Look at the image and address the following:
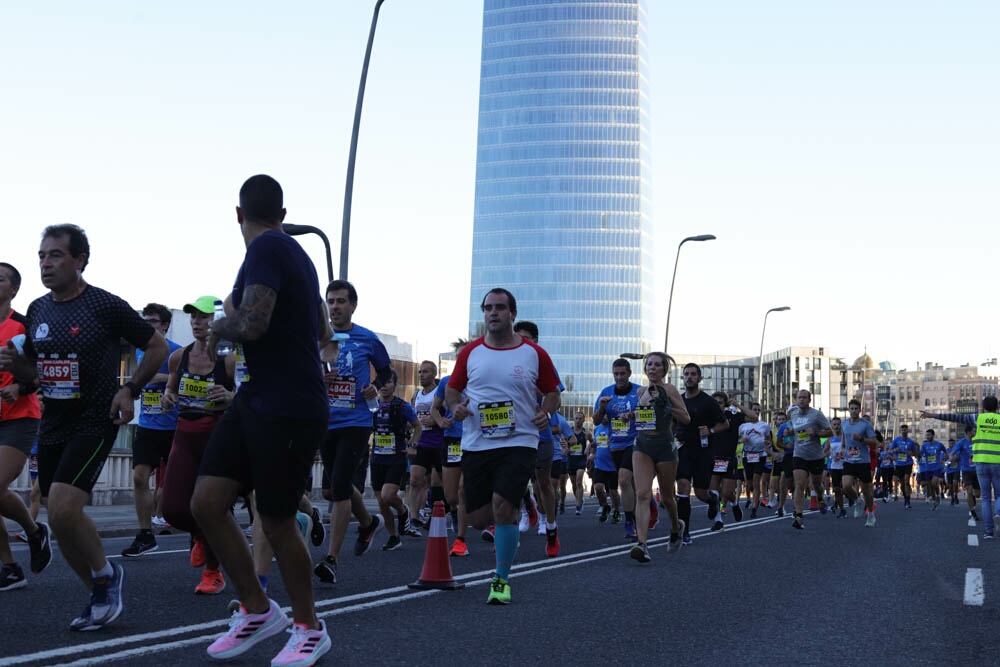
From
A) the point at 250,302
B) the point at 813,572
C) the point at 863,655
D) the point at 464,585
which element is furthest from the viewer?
the point at 813,572

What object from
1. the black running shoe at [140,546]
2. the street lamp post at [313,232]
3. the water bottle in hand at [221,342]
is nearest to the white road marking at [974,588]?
the water bottle in hand at [221,342]

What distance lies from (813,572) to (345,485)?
4097mm

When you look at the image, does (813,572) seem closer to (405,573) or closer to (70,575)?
(405,573)

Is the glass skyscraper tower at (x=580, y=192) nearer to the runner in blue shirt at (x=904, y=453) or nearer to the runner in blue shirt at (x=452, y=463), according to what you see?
the runner in blue shirt at (x=904, y=453)

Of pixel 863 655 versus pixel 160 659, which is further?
pixel 863 655

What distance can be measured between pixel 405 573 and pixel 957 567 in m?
5.02

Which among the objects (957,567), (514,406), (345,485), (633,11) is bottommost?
(957,567)

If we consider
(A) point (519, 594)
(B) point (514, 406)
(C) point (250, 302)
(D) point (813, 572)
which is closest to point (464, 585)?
(A) point (519, 594)

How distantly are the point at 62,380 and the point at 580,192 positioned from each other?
552ft

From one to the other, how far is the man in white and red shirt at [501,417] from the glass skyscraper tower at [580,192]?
161593mm

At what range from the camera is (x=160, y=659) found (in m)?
5.44

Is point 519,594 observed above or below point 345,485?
below

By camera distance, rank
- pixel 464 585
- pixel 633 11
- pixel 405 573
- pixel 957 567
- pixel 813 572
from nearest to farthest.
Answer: pixel 464 585
pixel 405 573
pixel 813 572
pixel 957 567
pixel 633 11

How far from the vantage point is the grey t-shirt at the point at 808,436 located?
21250 millimetres
